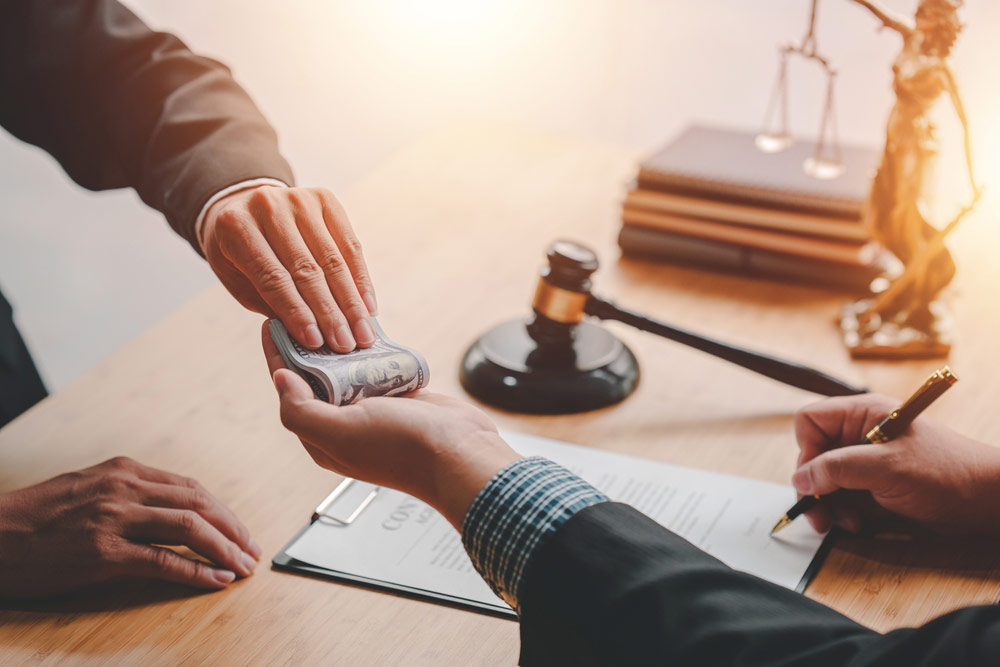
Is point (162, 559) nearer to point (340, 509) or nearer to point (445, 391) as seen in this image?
point (340, 509)

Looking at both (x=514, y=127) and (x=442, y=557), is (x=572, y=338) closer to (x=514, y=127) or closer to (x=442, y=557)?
(x=442, y=557)

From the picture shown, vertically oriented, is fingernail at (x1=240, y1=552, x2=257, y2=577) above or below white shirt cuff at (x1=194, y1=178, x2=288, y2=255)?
below

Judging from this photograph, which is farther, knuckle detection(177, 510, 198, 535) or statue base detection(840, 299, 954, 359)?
statue base detection(840, 299, 954, 359)

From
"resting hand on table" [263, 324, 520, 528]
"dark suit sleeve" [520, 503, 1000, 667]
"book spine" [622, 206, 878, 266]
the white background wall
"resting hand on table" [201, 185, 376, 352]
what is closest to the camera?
"dark suit sleeve" [520, 503, 1000, 667]

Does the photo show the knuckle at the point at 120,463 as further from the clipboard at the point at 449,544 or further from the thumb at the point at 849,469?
the thumb at the point at 849,469

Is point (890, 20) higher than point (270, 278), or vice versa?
point (890, 20)

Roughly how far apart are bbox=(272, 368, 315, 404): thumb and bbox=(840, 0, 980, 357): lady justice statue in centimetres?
83

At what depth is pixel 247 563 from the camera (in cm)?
89

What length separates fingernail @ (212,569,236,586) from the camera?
Answer: 2.83 feet

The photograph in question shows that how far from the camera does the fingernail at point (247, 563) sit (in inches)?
34.7

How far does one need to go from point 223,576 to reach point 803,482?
1.90 feet

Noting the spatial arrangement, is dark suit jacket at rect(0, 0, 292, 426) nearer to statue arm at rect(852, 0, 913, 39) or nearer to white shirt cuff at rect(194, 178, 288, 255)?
white shirt cuff at rect(194, 178, 288, 255)

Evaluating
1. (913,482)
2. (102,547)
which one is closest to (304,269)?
(102,547)

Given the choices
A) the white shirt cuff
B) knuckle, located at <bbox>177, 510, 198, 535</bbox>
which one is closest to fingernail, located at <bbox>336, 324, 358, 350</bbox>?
knuckle, located at <bbox>177, 510, 198, 535</bbox>
